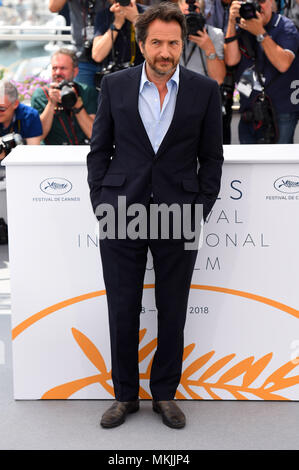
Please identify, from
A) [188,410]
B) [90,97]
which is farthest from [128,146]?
[90,97]

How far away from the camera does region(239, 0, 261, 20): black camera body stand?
4469mm

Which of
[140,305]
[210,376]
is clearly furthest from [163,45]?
[210,376]

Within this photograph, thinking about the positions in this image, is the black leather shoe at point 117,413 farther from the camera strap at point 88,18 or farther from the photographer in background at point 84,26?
the camera strap at point 88,18

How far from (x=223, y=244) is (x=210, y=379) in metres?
0.60

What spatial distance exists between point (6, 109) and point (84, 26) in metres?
1.13

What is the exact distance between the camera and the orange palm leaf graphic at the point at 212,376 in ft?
10.4

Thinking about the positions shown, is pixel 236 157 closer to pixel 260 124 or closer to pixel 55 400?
pixel 55 400

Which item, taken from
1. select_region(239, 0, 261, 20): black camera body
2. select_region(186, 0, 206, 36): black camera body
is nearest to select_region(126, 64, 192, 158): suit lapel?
select_region(239, 0, 261, 20): black camera body

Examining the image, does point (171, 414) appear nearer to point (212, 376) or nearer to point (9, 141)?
point (212, 376)

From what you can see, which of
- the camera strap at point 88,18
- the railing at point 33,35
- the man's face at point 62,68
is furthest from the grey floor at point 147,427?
the railing at point 33,35

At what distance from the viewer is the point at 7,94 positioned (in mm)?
4820

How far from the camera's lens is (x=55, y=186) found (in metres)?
3.01

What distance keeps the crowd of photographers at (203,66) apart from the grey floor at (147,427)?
2.10m

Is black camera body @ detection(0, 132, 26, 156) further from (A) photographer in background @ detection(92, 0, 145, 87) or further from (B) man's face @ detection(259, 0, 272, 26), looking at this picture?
(B) man's face @ detection(259, 0, 272, 26)
